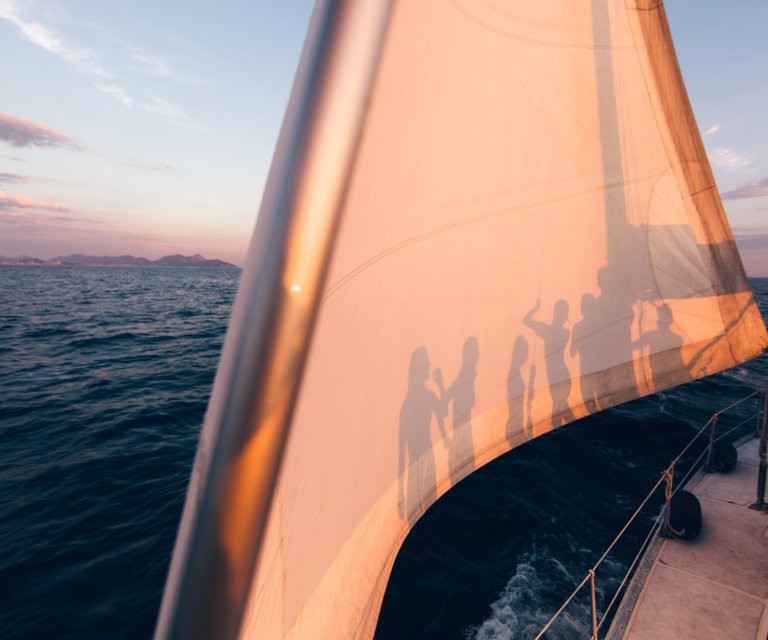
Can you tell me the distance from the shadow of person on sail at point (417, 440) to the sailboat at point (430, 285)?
0.02m

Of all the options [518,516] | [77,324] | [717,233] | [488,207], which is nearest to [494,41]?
[488,207]

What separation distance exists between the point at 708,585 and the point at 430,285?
5.03 meters

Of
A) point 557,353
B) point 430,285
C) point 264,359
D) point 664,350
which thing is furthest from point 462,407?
point 664,350

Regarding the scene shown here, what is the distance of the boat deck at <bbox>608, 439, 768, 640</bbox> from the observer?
360 centimetres

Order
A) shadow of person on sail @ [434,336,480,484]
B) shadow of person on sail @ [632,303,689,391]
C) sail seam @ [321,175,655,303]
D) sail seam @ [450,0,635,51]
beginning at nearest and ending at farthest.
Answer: sail seam @ [321,175,655,303] < sail seam @ [450,0,635,51] < shadow of person on sail @ [434,336,480,484] < shadow of person on sail @ [632,303,689,391]

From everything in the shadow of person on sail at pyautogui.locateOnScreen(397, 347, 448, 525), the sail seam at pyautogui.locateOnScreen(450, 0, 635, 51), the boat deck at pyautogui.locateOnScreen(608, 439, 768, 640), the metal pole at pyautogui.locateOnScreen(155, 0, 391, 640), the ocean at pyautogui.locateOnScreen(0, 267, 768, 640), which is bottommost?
the ocean at pyautogui.locateOnScreen(0, 267, 768, 640)

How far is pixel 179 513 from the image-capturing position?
23.8 ft

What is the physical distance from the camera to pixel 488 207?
2.48m

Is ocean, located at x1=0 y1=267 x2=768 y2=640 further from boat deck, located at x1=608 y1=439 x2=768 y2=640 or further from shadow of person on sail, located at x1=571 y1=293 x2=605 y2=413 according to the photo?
shadow of person on sail, located at x1=571 y1=293 x2=605 y2=413

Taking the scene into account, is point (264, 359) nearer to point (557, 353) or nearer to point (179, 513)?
point (557, 353)

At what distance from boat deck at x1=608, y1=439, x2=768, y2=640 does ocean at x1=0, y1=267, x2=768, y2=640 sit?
1.55 metres

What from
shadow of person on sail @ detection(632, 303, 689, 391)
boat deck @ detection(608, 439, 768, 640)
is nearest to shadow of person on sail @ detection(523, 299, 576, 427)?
shadow of person on sail @ detection(632, 303, 689, 391)

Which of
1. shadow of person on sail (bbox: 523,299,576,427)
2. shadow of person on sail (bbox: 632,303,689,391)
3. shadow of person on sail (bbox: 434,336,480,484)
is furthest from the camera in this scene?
shadow of person on sail (bbox: 632,303,689,391)

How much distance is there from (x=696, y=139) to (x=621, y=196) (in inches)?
59.9
